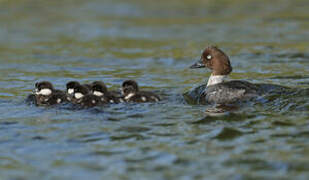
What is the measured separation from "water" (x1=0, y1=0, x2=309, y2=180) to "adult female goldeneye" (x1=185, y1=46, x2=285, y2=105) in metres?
0.39

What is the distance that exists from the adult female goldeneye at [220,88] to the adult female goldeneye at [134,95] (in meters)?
0.81

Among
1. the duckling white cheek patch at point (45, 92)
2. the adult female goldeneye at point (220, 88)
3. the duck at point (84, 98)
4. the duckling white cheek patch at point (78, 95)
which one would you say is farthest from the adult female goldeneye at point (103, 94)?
the adult female goldeneye at point (220, 88)

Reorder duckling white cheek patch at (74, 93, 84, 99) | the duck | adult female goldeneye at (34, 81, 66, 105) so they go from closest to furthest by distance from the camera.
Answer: the duck → duckling white cheek patch at (74, 93, 84, 99) → adult female goldeneye at (34, 81, 66, 105)

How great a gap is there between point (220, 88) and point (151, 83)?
2.58 m

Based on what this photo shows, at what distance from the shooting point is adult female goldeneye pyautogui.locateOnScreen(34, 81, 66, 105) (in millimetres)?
9367

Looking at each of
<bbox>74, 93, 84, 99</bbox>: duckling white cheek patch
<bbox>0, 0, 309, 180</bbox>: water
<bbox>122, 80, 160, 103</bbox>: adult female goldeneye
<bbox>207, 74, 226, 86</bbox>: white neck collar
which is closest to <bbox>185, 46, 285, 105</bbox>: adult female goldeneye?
<bbox>207, 74, 226, 86</bbox>: white neck collar

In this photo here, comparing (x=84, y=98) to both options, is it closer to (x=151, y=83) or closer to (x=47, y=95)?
(x=47, y=95)

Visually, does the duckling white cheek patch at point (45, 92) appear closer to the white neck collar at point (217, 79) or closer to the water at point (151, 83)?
the water at point (151, 83)

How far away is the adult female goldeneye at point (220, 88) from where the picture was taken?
30.2ft

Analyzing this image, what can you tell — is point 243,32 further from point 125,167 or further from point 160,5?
point 125,167

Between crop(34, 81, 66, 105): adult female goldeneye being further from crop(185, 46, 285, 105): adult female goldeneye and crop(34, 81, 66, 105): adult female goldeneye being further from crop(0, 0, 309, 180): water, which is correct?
crop(185, 46, 285, 105): adult female goldeneye

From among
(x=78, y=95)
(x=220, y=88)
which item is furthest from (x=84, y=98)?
(x=220, y=88)

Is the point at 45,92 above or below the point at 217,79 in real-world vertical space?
below

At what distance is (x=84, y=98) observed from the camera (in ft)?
29.2
